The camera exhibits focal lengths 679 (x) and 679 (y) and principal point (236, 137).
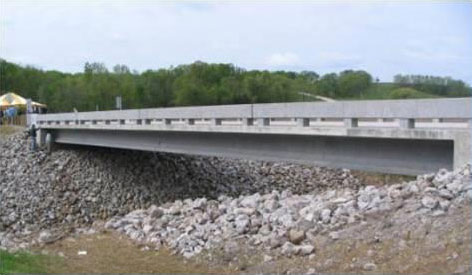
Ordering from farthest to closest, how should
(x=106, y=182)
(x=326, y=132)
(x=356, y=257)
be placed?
1. (x=106, y=182)
2. (x=326, y=132)
3. (x=356, y=257)

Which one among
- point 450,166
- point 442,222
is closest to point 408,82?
point 450,166

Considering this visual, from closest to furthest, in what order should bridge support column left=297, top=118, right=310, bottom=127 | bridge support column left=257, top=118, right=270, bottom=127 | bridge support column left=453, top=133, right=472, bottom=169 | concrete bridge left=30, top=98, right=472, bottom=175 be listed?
1. bridge support column left=453, top=133, right=472, bottom=169
2. concrete bridge left=30, top=98, right=472, bottom=175
3. bridge support column left=297, top=118, right=310, bottom=127
4. bridge support column left=257, top=118, right=270, bottom=127

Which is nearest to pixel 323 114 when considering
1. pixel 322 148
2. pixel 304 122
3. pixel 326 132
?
pixel 326 132

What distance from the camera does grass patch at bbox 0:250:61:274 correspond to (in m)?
10.2

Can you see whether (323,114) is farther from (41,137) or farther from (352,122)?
(41,137)

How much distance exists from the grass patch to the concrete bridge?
719 cm

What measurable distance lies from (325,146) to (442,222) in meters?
6.85

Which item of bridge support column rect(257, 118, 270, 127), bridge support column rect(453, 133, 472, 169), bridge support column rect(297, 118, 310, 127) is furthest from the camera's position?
bridge support column rect(257, 118, 270, 127)

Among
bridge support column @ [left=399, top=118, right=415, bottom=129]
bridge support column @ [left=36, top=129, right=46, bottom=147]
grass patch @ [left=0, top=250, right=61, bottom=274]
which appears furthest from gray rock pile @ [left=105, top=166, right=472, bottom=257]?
bridge support column @ [left=36, top=129, right=46, bottom=147]

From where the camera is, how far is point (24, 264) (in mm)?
11578

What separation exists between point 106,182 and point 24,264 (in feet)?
58.8

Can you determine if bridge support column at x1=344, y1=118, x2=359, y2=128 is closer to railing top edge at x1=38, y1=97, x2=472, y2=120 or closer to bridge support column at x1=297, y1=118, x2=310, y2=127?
railing top edge at x1=38, y1=97, x2=472, y2=120

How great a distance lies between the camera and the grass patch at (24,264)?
33.6 feet

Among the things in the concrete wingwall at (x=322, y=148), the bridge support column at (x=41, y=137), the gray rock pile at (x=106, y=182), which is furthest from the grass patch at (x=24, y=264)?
the bridge support column at (x=41, y=137)
